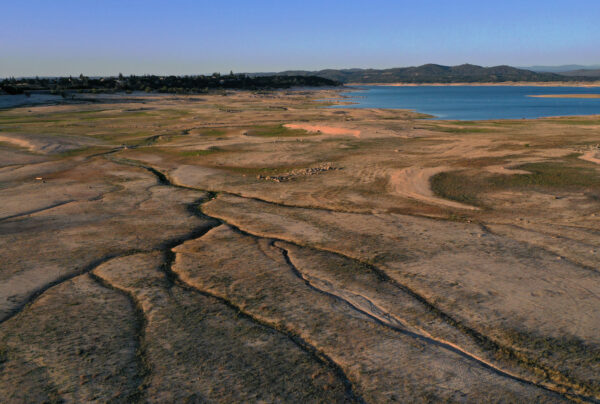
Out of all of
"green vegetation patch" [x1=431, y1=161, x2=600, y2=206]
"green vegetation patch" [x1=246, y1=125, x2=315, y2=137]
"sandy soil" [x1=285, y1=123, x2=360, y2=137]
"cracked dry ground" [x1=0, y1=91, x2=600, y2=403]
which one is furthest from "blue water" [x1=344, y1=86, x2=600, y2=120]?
"cracked dry ground" [x1=0, y1=91, x2=600, y2=403]

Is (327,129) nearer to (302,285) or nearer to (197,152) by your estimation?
(197,152)

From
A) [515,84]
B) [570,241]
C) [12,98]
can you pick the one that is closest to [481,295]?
[570,241]

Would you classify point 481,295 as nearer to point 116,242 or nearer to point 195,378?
point 195,378

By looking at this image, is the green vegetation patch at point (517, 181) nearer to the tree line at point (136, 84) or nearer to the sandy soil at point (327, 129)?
the sandy soil at point (327, 129)

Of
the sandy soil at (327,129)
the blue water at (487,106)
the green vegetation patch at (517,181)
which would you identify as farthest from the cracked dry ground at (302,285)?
the blue water at (487,106)

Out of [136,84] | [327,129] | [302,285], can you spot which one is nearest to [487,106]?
[327,129]

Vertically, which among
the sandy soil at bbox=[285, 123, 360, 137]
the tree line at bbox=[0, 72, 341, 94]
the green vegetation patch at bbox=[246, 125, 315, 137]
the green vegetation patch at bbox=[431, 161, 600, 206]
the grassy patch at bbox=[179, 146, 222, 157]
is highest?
the tree line at bbox=[0, 72, 341, 94]

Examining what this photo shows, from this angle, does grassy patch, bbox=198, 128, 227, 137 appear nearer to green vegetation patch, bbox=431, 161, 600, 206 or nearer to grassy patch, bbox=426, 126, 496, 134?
grassy patch, bbox=426, 126, 496, 134

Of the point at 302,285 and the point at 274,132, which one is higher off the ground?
the point at 274,132
